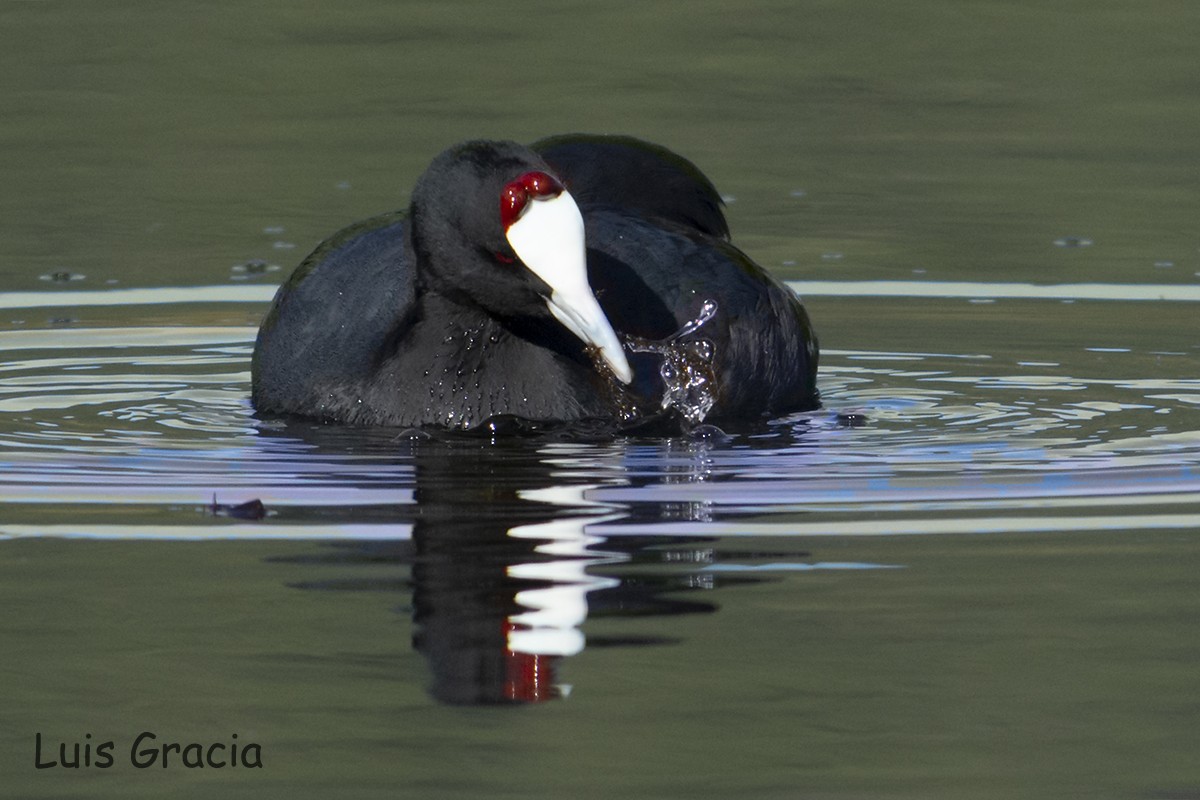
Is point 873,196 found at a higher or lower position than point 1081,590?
higher

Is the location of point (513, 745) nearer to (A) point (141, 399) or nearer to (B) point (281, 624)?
(B) point (281, 624)

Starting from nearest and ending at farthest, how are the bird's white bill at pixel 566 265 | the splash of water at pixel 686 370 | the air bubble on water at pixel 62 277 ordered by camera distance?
1. the bird's white bill at pixel 566 265
2. the splash of water at pixel 686 370
3. the air bubble on water at pixel 62 277

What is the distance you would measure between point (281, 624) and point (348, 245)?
305 cm

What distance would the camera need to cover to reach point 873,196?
11391 millimetres

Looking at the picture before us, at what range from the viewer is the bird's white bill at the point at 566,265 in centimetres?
630

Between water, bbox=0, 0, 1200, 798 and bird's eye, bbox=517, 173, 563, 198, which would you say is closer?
water, bbox=0, 0, 1200, 798

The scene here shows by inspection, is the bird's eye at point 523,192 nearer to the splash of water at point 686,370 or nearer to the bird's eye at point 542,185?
the bird's eye at point 542,185

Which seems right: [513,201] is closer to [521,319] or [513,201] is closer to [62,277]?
[521,319]

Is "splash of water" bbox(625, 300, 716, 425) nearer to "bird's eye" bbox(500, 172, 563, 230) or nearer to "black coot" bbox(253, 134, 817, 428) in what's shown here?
"black coot" bbox(253, 134, 817, 428)

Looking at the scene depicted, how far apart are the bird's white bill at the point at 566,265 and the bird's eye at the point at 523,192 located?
0.05 ft

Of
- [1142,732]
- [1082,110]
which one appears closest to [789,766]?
[1142,732]

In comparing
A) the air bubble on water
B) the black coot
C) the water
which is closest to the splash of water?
the black coot

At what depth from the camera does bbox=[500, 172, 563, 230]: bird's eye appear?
640 cm

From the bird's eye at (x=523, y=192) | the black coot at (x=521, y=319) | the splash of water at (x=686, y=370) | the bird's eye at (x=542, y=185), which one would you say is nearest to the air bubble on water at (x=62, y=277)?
the black coot at (x=521, y=319)
